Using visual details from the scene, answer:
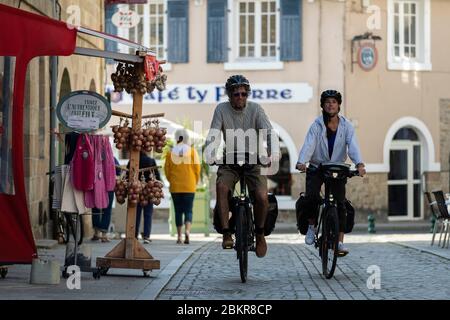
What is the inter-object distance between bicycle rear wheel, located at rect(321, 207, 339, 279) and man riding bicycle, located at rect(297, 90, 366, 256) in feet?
1.66

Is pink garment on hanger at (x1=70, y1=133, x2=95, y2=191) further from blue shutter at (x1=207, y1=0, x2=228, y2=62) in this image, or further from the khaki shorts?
blue shutter at (x1=207, y1=0, x2=228, y2=62)

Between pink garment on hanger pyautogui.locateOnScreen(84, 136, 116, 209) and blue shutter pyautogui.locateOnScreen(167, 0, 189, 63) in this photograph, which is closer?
A: pink garment on hanger pyautogui.locateOnScreen(84, 136, 116, 209)

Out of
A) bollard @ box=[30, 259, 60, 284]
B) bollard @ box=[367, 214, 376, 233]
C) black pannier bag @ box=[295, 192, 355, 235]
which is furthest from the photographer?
bollard @ box=[367, 214, 376, 233]

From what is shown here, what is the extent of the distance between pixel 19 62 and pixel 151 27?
74.0 feet

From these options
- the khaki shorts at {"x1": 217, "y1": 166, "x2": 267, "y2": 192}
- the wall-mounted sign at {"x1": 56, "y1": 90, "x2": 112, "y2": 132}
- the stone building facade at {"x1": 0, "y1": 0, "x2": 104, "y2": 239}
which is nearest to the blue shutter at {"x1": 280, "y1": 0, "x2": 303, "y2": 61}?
the stone building facade at {"x1": 0, "y1": 0, "x2": 104, "y2": 239}

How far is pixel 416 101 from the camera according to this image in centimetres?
3459

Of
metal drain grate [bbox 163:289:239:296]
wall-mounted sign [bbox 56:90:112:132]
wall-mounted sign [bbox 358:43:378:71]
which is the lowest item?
metal drain grate [bbox 163:289:239:296]

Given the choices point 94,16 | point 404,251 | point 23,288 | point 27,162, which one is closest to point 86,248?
point 23,288

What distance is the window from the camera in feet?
111

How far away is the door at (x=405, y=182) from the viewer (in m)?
34.6

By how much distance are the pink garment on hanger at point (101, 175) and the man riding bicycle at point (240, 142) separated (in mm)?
1220

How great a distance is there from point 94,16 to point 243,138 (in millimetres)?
12517

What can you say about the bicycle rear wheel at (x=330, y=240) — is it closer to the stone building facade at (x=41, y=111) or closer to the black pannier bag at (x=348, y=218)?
the black pannier bag at (x=348, y=218)
